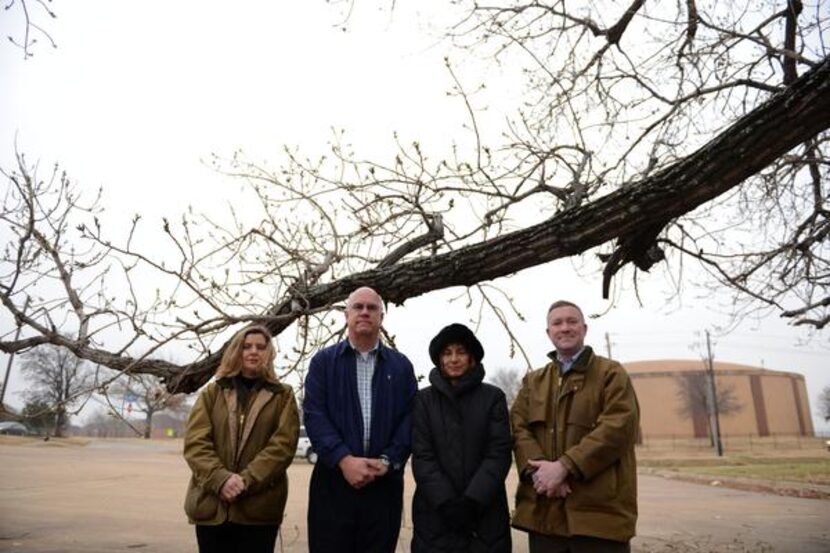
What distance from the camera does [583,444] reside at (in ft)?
9.94

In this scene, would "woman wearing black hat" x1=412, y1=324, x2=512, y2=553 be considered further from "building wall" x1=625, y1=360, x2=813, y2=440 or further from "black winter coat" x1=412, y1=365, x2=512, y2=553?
"building wall" x1=625, y1=360, x2=813, y2=440

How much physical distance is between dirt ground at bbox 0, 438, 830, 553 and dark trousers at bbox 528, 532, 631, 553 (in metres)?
1.97

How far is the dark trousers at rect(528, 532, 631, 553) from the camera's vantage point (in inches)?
117

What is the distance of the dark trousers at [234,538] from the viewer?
318 cm

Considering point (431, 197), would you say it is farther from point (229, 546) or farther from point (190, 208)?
point (229, 546)

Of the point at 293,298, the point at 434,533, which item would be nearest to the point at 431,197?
the point at 293,298

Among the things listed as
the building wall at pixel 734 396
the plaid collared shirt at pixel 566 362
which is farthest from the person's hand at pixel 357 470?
the building wall at pixel 734 396

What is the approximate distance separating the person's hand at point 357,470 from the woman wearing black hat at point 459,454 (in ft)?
0.81

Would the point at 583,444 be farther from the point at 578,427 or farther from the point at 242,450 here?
the point at 242,450

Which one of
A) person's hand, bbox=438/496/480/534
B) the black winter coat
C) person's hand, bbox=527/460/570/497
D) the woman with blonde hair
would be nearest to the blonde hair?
the woman with blonde hair

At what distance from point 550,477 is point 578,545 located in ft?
1.17

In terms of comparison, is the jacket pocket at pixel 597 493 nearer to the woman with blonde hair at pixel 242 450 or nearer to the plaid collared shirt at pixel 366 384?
the plaid collared shirt at pixel 366 384

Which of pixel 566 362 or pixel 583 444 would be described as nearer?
pixel 583 444

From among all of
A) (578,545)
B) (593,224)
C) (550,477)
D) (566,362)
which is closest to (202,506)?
(550,477)
